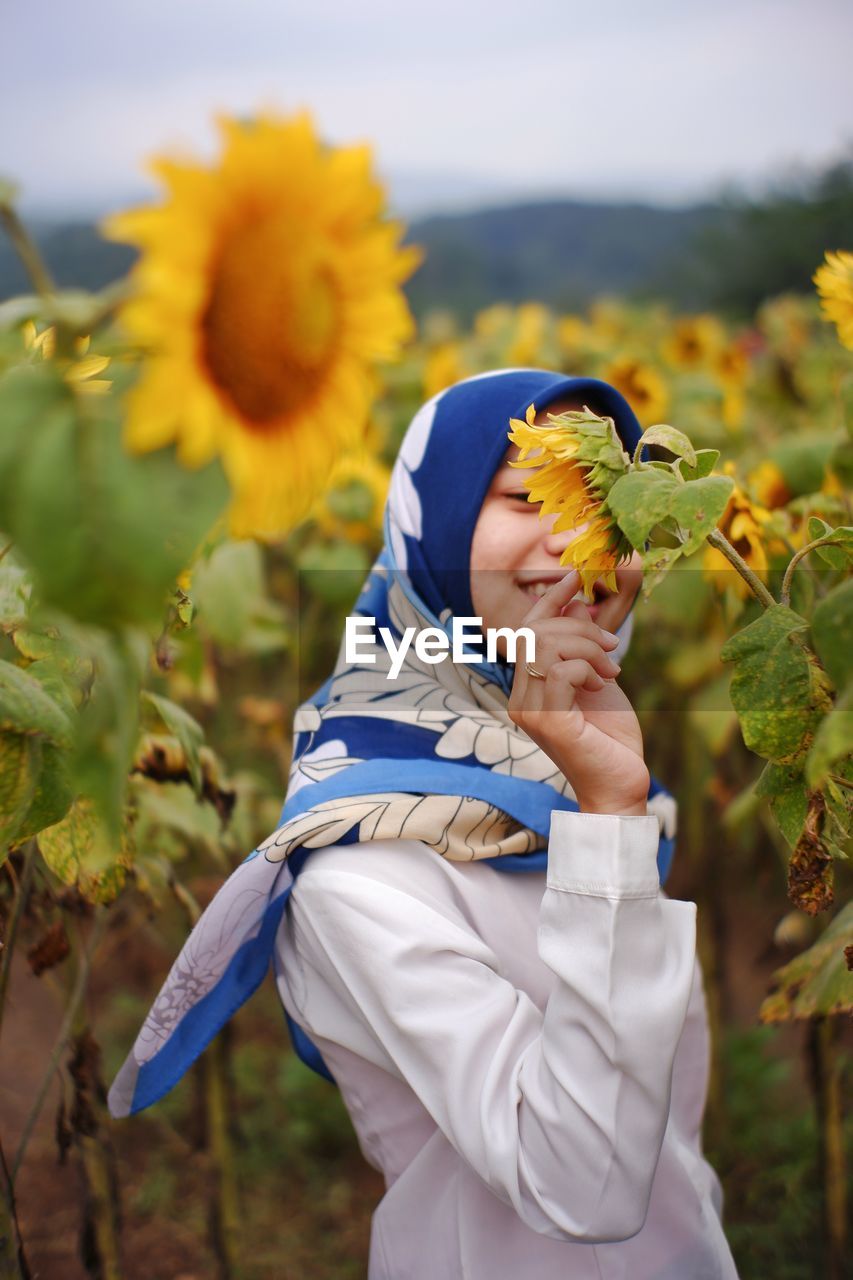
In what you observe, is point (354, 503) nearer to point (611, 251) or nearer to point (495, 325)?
point (495, 325)

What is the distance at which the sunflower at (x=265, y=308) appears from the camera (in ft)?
1.44

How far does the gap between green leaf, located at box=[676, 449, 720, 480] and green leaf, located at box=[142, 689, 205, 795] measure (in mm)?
519

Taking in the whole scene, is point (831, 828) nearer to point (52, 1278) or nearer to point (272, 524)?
point (272, 524)

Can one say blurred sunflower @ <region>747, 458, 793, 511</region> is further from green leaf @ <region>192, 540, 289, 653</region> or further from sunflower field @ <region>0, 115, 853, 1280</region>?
green leaf @ <region>192, 540, 289, 653</region>

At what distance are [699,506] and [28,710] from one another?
434 mm

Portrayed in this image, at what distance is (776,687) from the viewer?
2.38 ft

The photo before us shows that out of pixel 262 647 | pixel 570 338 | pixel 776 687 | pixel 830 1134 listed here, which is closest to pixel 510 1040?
pixel 776 687

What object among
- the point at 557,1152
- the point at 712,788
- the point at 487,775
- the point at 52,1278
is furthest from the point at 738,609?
the point at 52,1278

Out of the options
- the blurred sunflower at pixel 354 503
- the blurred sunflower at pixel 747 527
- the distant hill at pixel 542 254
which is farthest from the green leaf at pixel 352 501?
the distant hill at pixel 542 254

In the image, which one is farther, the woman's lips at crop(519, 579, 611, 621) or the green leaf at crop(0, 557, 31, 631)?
the woman's lips at crop(519, 579, 611, 621)

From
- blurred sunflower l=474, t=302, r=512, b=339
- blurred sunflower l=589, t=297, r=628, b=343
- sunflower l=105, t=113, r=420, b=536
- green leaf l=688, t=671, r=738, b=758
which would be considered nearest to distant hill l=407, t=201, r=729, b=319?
blurred sunflower l=589, t=297, r=628, b=343

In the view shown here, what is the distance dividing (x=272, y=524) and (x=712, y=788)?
1877mm

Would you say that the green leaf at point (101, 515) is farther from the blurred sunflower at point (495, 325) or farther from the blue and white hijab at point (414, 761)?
the blurred sunflower at point (495, 325)

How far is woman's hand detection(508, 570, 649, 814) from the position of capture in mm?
865
